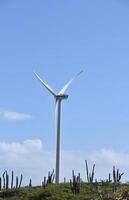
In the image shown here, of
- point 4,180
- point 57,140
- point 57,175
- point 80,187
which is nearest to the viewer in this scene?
point 80,187

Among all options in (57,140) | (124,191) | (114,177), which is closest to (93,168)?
(114,177)

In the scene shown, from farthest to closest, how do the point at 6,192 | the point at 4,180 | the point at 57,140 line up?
1. the point at 57,140
2. the point at 4,180
3. the point at 6,192

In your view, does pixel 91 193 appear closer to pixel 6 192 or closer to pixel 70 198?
pixel 70 198

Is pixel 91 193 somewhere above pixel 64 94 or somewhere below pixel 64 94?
below

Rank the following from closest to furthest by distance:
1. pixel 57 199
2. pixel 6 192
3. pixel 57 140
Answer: pixel 57 199
pixel 6 192
pixel 57 140

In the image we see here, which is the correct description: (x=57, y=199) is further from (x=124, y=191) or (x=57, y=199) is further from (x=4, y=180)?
(x=4, y=180)

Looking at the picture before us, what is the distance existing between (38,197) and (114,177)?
146 inches

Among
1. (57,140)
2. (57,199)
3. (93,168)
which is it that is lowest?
(57,199)

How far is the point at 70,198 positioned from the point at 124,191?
8.44 ft

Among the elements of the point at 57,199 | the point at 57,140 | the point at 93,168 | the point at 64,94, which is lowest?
the point at 57,199

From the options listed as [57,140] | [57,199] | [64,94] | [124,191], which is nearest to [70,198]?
[57,199]

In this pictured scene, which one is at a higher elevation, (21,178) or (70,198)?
(21,178)

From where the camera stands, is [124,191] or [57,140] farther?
[57,140]

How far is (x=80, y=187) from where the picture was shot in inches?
934
